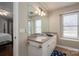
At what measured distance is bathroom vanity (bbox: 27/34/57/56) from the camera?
1263 millimetres

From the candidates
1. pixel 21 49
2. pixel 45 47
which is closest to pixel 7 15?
pixel 21 49

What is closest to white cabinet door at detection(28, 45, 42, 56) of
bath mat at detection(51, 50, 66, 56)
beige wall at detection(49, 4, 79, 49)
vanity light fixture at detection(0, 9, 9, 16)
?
bath mat at detection(51, 50, 66, 56)

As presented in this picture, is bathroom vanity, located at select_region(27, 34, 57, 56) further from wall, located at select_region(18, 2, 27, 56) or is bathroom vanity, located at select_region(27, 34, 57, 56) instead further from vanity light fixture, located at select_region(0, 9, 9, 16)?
vanity light fixture, located at select_region(0, 9, 9, 16)

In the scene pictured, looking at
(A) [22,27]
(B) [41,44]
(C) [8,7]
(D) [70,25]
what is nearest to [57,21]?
(D) [70,25]

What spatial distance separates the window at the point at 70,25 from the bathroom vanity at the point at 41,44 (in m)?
0.20

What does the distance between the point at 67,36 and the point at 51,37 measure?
0.88ft

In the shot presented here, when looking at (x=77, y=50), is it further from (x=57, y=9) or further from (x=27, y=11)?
(x=27, y=11)

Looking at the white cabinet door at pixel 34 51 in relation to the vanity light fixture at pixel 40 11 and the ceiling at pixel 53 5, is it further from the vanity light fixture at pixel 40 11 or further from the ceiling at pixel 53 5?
the ceiling at pixel 53 5

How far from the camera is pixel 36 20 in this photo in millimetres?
1393

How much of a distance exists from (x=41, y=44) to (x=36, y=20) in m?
0.41

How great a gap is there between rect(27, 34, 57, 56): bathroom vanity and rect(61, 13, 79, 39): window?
0.20 m

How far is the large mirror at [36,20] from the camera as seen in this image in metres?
1.37

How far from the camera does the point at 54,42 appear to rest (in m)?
1.37

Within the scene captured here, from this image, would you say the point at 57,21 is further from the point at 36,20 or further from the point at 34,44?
the point at 34,44
